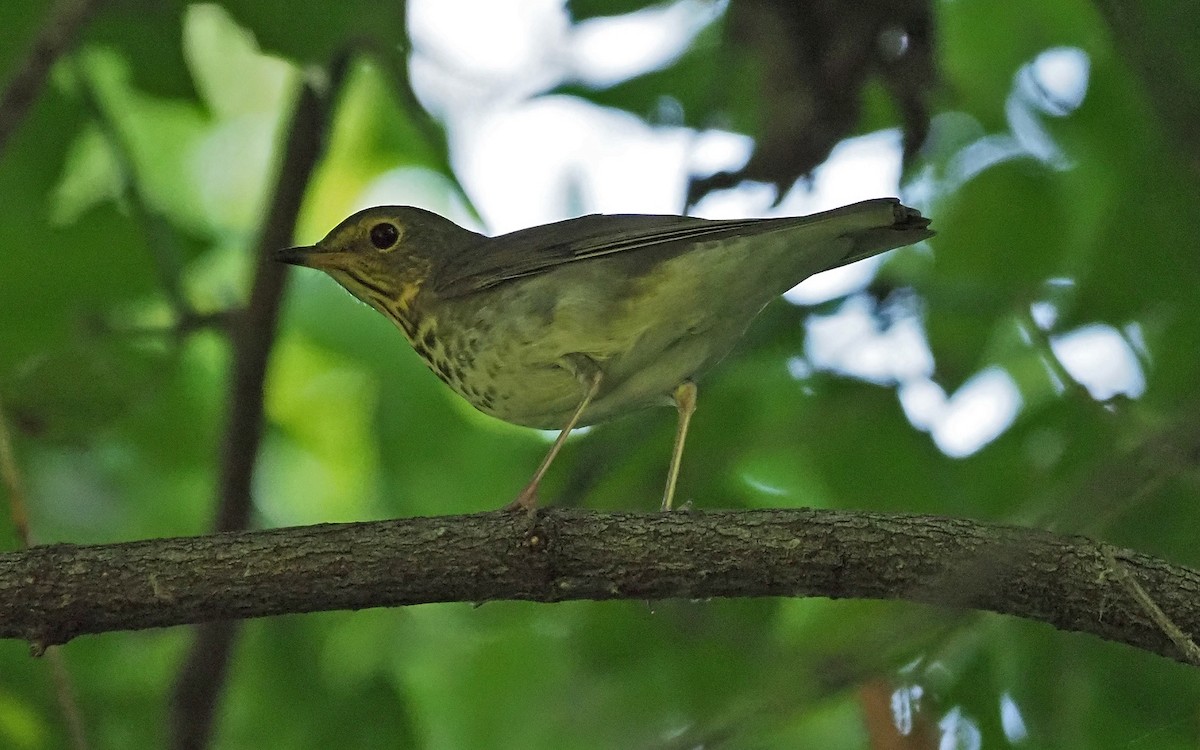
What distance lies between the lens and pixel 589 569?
3854 millimetres

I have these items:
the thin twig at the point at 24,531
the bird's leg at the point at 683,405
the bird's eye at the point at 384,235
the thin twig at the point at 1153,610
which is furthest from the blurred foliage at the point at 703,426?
the thin twig at the point at 24,531

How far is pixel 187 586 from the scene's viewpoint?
12.1 ft

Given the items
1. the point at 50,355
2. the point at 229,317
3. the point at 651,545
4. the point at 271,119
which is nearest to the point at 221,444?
the point at 229,317

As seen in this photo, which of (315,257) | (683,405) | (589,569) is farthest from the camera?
(315,257)

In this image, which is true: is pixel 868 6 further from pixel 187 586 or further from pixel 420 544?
pixel 187 586

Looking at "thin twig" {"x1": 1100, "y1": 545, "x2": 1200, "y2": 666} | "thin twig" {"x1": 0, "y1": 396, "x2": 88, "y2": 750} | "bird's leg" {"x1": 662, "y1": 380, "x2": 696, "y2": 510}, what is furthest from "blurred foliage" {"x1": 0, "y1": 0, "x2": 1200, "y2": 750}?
"thin twig" {"x1": 0, "y1": 396, "x2": 88, "y2": 750}

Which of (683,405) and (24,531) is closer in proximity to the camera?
(24,531)

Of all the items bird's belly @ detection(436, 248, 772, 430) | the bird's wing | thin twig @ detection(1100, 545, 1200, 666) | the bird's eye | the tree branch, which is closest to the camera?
thin twig @ detection(1100, 545, 1200, 666)

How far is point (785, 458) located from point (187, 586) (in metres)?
3.24

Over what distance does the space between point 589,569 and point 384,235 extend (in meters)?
2.37

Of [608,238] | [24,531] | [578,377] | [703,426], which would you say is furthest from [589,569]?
[703,426]

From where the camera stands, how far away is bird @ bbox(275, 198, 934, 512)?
483 cm

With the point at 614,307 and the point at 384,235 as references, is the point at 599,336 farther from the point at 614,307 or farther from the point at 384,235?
the point at 384,235

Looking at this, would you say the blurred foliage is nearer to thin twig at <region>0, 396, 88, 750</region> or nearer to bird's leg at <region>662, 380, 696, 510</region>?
bird's leg at <region>662, 380, 696, 510</region>
